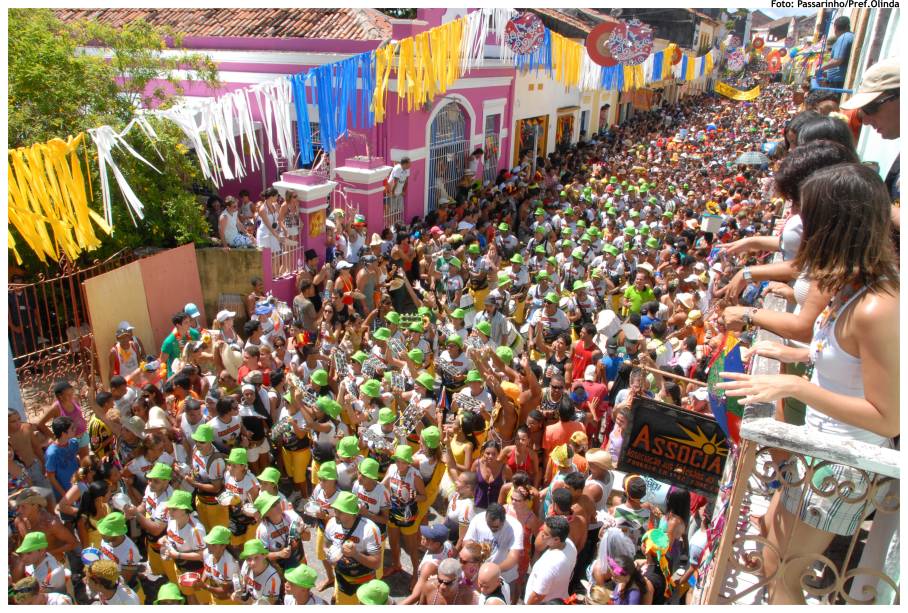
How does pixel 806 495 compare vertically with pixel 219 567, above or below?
above

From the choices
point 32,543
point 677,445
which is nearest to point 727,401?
point 677,445

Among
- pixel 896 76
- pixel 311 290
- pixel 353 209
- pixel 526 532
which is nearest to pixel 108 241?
pixel 311 290

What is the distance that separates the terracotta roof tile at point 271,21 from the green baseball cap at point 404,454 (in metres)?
11.4

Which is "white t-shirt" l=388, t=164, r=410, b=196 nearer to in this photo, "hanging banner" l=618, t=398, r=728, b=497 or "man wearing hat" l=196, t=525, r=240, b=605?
"man wearing hat" l=196, t=525, r=240, b=605

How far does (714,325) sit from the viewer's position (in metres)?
7.58

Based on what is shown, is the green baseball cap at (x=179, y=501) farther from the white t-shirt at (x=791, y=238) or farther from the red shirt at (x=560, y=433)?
the white t-shirt at (x=791, y=238)

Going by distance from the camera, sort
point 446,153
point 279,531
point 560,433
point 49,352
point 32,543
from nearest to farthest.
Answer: point 32,543
point 279,531
point 560,433
point 49,352
point 446,153

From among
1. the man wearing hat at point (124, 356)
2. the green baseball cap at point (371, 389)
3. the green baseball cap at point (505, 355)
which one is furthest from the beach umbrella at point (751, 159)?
the man wearing hat at point (124, 356)

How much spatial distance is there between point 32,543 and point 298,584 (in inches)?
70.7

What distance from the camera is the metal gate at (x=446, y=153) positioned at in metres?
16.8

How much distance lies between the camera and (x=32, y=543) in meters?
4.54

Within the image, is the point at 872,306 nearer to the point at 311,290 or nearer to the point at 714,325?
the point at 714,325

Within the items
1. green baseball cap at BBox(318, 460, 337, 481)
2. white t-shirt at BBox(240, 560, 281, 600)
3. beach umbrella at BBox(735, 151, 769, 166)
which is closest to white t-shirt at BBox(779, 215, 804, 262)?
green baseball cap at BBox(318, 460, 337, 481)

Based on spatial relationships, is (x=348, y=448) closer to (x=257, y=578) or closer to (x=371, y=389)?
(x=371, y=389)
